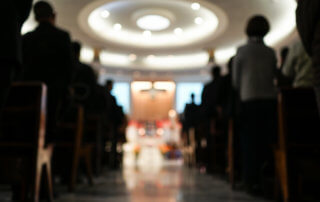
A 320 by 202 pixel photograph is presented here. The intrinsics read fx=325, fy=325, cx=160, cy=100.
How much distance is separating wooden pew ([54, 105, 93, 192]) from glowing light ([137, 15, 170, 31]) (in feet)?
24.3

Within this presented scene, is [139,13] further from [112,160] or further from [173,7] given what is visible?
[112,160]

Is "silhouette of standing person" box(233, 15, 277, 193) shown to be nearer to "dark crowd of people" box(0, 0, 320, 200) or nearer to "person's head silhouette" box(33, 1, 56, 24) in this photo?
"dark crowd of people" box(0, 0, 320, 200)

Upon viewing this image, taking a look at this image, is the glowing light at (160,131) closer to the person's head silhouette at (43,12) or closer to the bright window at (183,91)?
the bright window at (183,91)

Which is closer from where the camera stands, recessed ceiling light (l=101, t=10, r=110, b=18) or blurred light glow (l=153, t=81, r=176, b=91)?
recessed ceiling light (l=101, t=10, r=110, b=18)

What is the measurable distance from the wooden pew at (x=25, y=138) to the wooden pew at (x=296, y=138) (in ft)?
4.83

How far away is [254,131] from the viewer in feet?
8.98

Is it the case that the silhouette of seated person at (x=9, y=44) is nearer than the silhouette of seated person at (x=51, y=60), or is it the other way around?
the silhouette of seated person at (x=9, y=44)

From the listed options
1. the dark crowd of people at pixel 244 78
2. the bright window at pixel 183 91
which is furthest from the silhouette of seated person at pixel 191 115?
the bright window at pixel 183 91

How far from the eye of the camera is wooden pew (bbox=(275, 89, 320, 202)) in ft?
6.36

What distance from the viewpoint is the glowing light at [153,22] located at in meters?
10.1

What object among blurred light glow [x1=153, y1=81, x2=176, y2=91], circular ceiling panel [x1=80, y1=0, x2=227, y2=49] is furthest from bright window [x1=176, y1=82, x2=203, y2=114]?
circular ceiling panel [x1=80, y1=0, x2=227, y2=49]

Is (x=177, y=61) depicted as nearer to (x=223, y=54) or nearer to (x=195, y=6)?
(x=223, y=54)

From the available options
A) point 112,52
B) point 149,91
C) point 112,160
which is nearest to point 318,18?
point 112,160

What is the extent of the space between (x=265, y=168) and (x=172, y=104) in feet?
44.1
